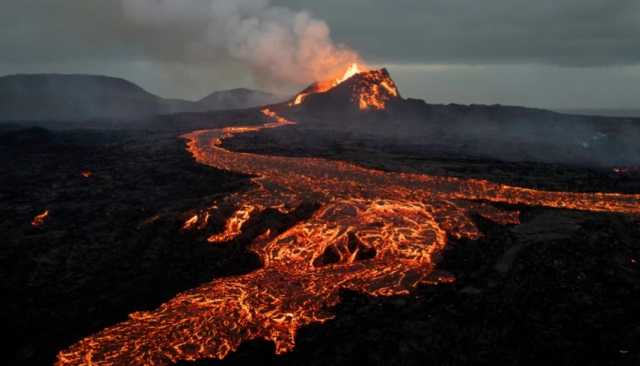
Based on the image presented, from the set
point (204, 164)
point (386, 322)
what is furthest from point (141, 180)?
point (386, 322)

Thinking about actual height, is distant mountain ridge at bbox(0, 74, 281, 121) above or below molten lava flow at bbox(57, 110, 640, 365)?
above

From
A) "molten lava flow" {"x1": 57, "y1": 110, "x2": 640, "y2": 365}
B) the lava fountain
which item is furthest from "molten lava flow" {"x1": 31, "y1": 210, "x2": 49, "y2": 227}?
"molten lava flow" {"x1": 57, "y1": 110, "x2": 640, "y2": 365}

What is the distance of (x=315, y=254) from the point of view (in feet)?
54.0

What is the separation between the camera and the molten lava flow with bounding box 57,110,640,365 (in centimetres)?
1123

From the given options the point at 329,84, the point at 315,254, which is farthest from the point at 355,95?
the point at 315,254

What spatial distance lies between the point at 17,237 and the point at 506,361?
21710 millimetres

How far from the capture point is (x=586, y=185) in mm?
30406

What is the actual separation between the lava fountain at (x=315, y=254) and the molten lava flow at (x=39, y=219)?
28.6 ft

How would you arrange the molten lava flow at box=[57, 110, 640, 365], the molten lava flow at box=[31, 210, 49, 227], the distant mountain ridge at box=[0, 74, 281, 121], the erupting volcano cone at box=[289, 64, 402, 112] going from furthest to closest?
1. the distant mountain ridge at box=[0, 74, 281, 121]
2. the erupting volcano cone at box=[289, 64, 402, 112]
3. the molten lava flow at box=[31, 210, 49, 227]
4. the molten lava flow at box=[57, 110, 640, 365]

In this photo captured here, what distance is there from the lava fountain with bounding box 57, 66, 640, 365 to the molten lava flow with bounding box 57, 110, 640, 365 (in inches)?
1.5

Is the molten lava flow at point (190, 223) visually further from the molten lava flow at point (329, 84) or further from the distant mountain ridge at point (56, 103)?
the distant mountain ridge at point (56, 103)

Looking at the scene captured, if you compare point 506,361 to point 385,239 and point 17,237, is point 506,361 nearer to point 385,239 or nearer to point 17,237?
point 385,239

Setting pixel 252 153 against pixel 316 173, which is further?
pixel 252 153

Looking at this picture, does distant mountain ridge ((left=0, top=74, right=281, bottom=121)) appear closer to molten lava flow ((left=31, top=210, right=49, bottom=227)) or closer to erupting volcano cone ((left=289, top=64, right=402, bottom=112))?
erupting volcano cone ((left=289, top=64, right=402, bottom=112))
